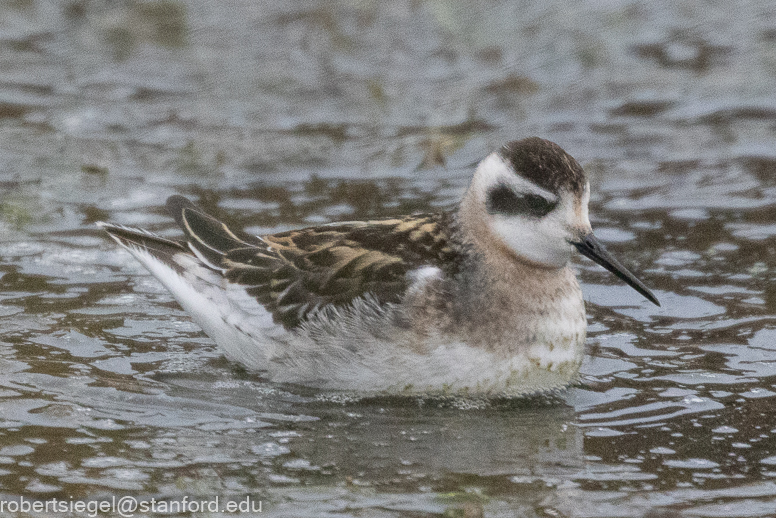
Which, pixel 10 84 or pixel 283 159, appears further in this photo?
pixel 10 84

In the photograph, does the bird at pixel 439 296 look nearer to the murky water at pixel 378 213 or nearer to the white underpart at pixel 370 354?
the white underpart at pixel 370 354

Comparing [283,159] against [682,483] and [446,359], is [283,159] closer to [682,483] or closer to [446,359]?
[446,359]

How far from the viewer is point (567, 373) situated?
22.6 feet

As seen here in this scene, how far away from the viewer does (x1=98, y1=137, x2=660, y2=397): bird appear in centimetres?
662

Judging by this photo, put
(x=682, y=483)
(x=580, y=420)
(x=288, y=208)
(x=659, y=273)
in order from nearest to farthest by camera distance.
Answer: (x=682, y=483)
(x=580, y=420)
(x=659, y=273)
(x=288, y=208)

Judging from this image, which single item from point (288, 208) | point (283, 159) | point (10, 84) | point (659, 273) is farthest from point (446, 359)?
point (10, 84)

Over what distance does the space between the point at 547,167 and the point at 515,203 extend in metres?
0.33

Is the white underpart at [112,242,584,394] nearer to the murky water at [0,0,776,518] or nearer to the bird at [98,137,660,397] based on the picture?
the bird at [98,137,660,397]

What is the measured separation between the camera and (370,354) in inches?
265

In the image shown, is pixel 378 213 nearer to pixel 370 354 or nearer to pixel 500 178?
pixel 500 178

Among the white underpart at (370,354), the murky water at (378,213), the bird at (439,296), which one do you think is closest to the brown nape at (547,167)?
the bird at (439,296)

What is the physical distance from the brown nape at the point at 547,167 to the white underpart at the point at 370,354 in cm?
78

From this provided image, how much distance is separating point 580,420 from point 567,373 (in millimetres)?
387

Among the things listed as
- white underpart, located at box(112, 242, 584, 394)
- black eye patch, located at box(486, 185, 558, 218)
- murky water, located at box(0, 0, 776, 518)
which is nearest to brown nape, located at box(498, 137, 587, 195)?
black eye patch, located at box(486, 185, 558, 218)
